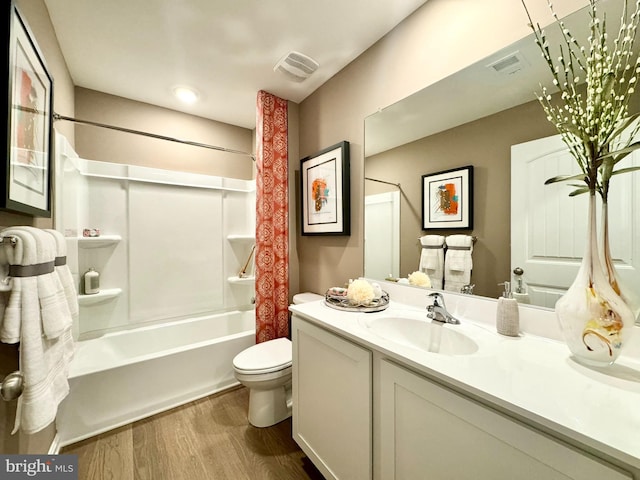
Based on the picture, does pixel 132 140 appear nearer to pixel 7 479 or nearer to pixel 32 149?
pixel 32 149

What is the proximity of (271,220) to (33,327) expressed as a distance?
1.54m

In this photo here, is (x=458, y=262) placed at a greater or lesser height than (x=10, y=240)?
lesser

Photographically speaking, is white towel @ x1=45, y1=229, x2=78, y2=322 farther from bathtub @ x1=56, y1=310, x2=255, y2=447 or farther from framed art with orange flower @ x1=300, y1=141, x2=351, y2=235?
framed art with orange flower @ x1=300, y1=141, x2=351, y2=235

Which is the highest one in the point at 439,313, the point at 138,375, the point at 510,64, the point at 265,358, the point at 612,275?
the point at 510,64

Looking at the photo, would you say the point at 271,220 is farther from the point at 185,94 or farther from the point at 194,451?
the point at 194,451

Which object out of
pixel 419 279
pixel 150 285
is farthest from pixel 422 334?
pixel 150 285

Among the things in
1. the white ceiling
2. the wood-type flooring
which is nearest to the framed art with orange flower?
the white ceiling

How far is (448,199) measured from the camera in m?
1.31

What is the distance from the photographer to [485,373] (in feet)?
2.39

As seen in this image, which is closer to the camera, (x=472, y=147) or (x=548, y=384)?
(x=548, y=384)

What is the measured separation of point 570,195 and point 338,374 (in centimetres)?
113

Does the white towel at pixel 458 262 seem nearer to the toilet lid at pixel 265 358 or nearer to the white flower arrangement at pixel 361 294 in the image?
the white flower arrangement at pixel 361 294

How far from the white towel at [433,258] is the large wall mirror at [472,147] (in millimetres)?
36

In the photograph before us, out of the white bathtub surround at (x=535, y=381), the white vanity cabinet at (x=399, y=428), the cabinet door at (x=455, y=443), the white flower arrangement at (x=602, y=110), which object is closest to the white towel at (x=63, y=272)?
Result: the white vanity cabinet at (x=399, y=428)
